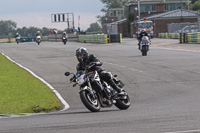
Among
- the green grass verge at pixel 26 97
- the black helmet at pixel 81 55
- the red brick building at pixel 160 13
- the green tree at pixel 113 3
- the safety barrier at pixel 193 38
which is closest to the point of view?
the black helmet at pixel 81 55

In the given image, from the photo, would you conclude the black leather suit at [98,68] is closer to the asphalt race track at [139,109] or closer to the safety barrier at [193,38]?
the asphalt race track at [139,109]

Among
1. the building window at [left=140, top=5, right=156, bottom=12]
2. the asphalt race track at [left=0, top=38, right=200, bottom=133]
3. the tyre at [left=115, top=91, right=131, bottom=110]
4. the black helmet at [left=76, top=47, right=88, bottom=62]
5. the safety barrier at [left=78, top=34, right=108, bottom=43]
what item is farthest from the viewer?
the building window at [left=140, top=5, right=156, bottom=12]

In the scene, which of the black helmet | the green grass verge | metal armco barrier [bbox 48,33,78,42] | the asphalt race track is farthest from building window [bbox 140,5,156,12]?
the black helmet

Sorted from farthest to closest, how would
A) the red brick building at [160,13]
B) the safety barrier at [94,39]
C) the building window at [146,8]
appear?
the building window at [146,8]
the red brick building at [160,13]
the safety barrier at [94,39]

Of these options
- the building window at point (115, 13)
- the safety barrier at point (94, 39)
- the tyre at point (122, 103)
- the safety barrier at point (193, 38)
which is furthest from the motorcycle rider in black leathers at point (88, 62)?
the building window at point (115, 13)

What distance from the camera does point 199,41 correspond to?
4691 cm

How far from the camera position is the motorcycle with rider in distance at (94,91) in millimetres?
10344

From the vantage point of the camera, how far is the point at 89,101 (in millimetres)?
10344

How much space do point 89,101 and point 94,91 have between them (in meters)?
0.27

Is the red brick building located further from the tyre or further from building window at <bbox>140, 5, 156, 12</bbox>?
the tyre

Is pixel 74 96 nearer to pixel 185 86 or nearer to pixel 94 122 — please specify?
pixel 185 86

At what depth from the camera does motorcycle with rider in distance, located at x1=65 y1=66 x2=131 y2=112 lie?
10.3 m

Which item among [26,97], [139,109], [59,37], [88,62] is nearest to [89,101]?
[88,62]

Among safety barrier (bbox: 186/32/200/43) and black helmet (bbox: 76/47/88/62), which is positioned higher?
black helmet (bbox: 76/47/88/62)
